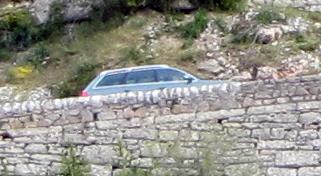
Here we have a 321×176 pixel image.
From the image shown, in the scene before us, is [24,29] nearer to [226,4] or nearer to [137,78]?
[226,4]

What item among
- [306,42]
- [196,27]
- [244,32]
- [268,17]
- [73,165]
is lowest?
[73,165]

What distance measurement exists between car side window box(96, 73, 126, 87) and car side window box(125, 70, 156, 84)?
4.9 inches

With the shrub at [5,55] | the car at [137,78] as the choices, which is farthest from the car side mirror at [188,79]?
the shrub at [5,55]

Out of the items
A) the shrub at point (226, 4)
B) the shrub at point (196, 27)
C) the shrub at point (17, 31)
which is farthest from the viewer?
the shrub at point (17, 31)

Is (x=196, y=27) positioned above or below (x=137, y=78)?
above

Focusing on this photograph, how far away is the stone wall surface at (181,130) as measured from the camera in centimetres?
1549

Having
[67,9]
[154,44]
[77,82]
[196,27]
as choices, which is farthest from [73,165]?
[67,9]

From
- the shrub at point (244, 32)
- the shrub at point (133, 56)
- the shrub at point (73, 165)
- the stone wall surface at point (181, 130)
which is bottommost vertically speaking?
the shrub at point (73, 165)

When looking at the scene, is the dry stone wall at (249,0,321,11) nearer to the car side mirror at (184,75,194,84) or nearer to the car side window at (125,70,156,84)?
the car side mirror at (184,75,194,84)

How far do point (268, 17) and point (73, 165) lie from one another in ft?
30.9

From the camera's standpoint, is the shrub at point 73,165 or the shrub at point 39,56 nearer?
the shrub at point 73,165

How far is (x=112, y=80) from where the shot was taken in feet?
71.3

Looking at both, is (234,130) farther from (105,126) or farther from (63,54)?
(63,54)

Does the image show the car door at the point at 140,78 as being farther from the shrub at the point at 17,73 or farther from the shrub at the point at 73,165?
the shrub at the point at 73,165
